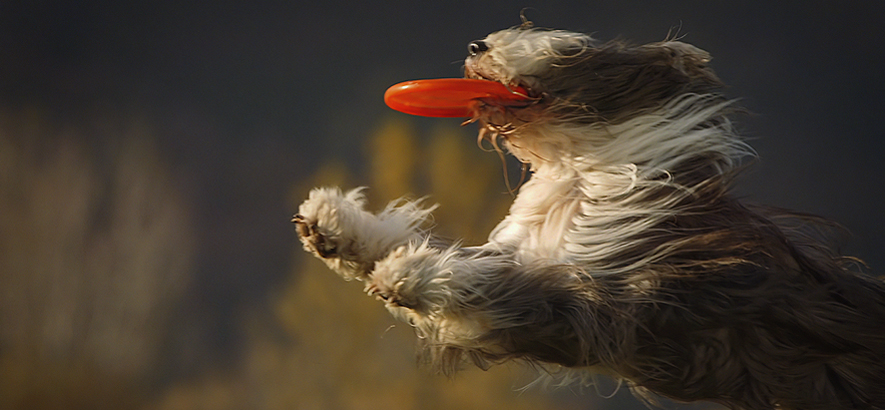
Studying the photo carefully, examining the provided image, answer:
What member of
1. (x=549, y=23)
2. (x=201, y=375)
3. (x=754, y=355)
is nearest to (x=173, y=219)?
(x=201, y=375)

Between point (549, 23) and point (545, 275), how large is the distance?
122 centimetres

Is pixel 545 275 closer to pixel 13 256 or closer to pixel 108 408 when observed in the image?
pixel 108 408

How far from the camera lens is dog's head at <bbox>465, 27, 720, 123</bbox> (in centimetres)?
99

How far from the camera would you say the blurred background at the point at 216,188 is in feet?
6.99

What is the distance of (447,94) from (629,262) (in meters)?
0.32

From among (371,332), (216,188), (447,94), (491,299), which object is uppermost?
(447,94)

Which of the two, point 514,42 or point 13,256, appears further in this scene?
point 13,256

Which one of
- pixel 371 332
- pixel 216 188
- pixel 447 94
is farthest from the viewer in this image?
pixel 216 188

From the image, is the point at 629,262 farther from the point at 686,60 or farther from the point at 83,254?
the point at 83,254

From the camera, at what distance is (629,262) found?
0.95m

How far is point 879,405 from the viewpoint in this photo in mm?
1037

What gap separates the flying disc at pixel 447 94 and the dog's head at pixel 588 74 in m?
0.02

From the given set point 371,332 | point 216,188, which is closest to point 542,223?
point 371,332

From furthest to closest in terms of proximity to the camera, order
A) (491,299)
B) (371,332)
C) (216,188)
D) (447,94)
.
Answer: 1. (216,188)
2. (371,332)
3. (447,94)
4. (491,299)
